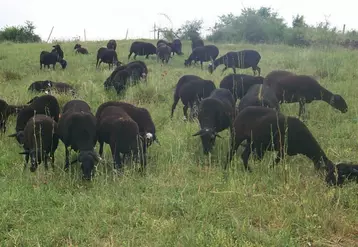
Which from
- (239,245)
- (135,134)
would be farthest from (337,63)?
(239,245)

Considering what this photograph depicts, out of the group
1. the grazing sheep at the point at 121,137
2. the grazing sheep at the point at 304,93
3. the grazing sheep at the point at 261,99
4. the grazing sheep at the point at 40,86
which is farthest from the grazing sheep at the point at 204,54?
the grazing sheep at the point at 121,137

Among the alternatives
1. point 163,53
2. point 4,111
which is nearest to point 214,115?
point 4,111

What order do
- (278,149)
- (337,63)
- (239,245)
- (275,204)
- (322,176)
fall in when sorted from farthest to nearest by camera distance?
(337,63)
(278,149)
(322,176)
(275,204)
(239,245)

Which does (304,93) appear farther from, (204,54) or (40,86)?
(204,54)

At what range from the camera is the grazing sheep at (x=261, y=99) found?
8.44 m

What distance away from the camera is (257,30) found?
34.6 metres

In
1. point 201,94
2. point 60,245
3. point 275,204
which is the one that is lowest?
point 60,245

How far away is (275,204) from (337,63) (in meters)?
12.1

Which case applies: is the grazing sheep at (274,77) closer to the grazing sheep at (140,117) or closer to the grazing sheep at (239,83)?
the grazing sheep at (239,83)

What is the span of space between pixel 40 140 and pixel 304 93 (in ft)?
19.9

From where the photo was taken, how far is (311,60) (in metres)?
16.5

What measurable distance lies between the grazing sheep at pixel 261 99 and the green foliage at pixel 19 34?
32163 mm

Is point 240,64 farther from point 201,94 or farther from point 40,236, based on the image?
point 40,236

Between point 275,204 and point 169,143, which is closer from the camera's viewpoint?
point 275,204
